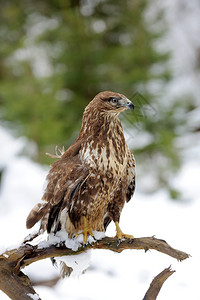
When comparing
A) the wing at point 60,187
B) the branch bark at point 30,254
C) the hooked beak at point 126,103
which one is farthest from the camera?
the branch bark at point 30,254

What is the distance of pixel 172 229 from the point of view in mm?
3768

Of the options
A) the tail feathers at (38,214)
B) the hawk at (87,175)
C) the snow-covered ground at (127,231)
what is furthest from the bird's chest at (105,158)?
the snow-covered ground at (127,231)

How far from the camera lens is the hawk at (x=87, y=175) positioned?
1.73 m

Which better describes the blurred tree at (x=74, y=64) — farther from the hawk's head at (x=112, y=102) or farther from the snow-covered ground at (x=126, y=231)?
the hawk's head at (x=112, y=102)

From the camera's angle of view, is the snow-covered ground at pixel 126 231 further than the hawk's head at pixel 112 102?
Yes

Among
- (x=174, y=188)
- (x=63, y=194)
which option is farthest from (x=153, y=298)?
(x=174, y=188)

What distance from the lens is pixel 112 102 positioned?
5.40 feet

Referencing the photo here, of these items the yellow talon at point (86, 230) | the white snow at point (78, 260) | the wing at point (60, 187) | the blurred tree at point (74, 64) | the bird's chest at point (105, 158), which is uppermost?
the blurred tree at point (74, 64)

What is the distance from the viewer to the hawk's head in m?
1.61

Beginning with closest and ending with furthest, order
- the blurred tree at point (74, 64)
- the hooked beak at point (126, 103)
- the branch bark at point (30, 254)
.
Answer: the hooked beak at point (126, 103)
the branch bark at point (30, 254)
the blurred tree at point (74, 64)

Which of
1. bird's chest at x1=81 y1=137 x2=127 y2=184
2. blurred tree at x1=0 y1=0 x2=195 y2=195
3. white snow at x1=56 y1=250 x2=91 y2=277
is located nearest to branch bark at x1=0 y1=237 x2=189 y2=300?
white snow at x1=56 y1=250 x2=91 y2=277

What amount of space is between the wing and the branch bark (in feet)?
0.45

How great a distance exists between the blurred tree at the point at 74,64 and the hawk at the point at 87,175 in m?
3.05

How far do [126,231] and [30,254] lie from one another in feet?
6.18
